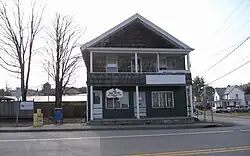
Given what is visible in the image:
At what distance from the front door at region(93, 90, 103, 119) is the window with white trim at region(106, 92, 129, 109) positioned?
718 mm

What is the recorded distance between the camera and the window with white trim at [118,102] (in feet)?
92.6

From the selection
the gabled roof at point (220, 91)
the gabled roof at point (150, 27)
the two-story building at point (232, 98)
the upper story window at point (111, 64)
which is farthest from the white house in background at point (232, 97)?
the upper story window at point (111, 64)

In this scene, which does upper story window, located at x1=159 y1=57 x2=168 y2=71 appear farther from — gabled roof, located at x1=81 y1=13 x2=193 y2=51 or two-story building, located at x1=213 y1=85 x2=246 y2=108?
two-story building, located at x1=213 y1=85 x2=246 y2=108

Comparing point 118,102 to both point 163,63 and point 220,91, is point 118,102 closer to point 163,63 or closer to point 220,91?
point 163,63

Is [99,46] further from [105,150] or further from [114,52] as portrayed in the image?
[105,150]

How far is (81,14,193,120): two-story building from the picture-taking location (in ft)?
89.5

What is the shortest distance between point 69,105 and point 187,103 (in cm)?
1662

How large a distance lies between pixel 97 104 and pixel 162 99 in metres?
6.10

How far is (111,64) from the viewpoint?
2905 cm

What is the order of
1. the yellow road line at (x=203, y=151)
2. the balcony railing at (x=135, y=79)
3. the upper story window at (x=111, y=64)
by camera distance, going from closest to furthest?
the yellow road line at (x=203, y=151) → the balcony railing at (x=135, y=79) → the upper story window at (x=111, y=64)

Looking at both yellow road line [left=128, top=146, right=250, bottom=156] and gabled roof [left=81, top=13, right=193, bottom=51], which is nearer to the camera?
yellow road line [left=128, top=146, right=250, bottom=156]

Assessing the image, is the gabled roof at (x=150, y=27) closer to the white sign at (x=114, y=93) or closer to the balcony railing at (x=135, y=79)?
the balcony railing at (x=135, y=79)

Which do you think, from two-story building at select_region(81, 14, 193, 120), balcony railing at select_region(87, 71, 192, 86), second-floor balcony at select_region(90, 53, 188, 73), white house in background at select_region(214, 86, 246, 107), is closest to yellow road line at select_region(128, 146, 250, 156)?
two-story building at select_region(81, 14, 193, 120)

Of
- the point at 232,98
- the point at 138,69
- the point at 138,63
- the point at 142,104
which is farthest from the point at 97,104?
the point at 232,98
